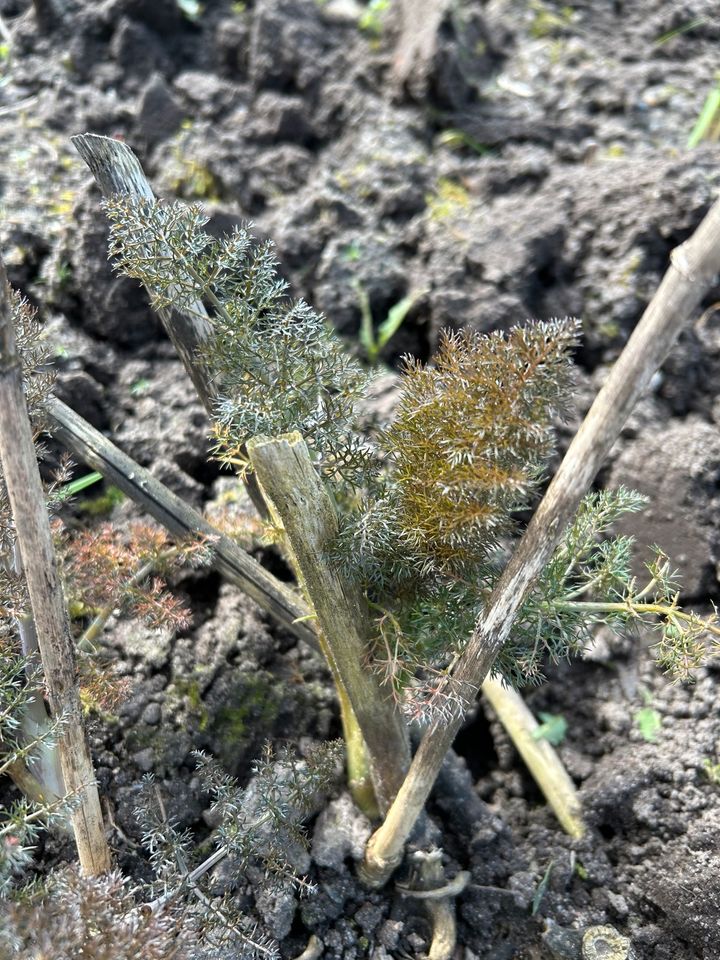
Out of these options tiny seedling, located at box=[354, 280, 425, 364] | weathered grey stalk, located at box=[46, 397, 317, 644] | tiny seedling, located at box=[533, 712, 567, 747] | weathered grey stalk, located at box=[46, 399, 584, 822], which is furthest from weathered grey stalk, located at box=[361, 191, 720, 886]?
tiny seedling, located at box=[354, 280, 425, 364]

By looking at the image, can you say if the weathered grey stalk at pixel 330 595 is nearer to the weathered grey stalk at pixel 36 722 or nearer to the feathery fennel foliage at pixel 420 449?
the feathery fennel foliage at pixel 420 449

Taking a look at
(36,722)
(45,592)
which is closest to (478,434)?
(45,592)

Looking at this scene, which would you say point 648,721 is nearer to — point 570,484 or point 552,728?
point 552,728

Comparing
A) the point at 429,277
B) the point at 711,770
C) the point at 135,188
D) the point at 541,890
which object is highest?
the point at 135,188

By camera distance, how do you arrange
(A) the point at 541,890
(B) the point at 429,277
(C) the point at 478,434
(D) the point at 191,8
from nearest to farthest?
(C) the point at 478,434 < (A) the point at 541,890 < (B) the point at 429,277 < (D) the point at 191,8

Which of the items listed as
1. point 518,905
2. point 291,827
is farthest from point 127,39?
point 518,905

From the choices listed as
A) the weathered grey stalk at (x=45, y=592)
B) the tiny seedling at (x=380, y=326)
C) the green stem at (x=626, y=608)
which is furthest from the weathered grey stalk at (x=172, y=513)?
the tiny seedling at (x=380, y=326)
